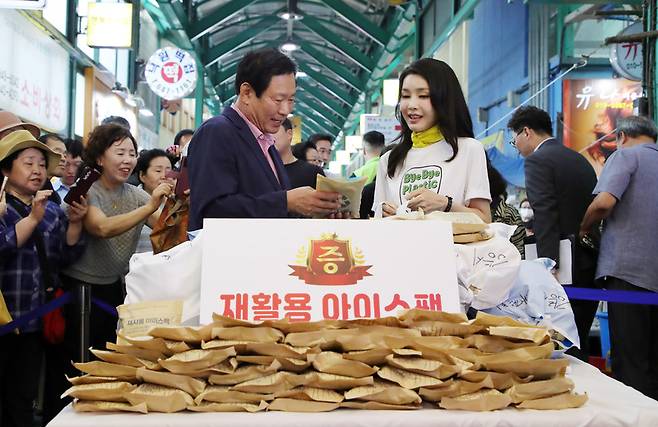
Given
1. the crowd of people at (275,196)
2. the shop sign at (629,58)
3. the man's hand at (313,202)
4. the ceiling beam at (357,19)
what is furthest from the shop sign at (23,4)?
the ceiling beam at (357,19)

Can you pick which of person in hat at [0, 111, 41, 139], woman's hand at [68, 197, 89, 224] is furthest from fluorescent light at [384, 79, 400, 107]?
woman's hand at [68, 197, 89, 224]

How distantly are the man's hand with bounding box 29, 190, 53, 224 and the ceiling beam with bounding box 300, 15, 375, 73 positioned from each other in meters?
17.8

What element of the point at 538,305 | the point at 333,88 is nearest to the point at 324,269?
the point at 538,305

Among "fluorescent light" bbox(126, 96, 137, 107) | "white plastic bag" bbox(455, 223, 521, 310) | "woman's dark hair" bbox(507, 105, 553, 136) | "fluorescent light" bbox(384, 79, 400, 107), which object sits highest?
"fluorescent light" bbox(384, 79, 400, 107)

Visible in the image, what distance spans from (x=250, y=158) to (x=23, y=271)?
163 centimetres

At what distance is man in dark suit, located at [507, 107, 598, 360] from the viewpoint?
4.27 metres

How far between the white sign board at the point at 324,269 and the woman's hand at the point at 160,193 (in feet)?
6.61

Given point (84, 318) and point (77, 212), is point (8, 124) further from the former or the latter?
point (84, 318)

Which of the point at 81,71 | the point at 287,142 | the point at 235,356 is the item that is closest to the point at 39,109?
the point at 81,71

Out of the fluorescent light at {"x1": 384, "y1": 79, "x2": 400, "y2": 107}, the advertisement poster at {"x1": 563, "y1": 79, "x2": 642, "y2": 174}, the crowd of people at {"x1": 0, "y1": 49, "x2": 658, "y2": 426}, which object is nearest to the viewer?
the crowd of people at {"x1": 0, "y1": 49, "x2": 658, "y2": 426}

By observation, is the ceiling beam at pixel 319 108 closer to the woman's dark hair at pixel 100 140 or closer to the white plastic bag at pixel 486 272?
the woman's dark hair at pixel 100 140

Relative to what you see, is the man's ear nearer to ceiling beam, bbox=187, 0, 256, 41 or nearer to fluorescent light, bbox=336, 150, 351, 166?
ceiling beam, bbox=187, 0, 256, 41

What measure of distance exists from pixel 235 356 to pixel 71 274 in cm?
255

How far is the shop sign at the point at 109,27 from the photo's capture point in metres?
11.6
